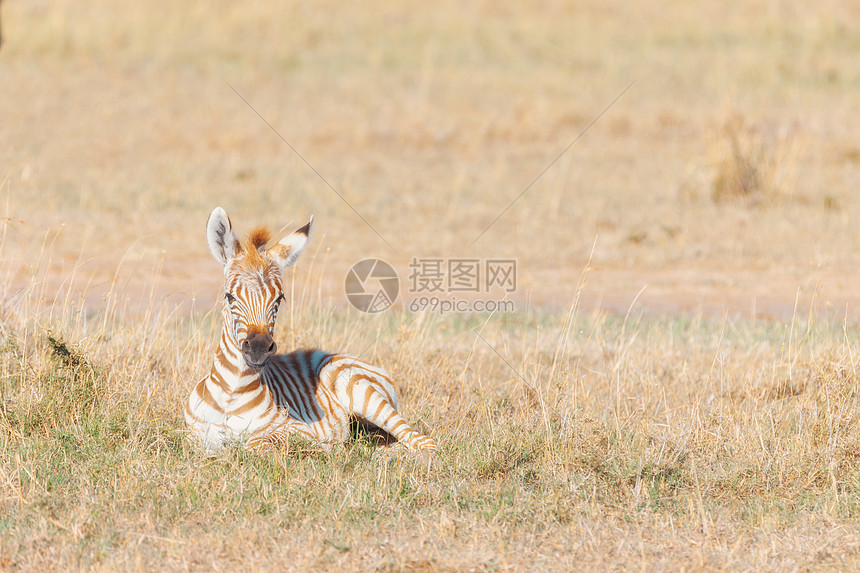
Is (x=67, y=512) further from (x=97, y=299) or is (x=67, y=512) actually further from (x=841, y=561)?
(x=97, y=299)

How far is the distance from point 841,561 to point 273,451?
10.0ft

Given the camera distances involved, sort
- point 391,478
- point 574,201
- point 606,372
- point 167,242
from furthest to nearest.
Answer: point 574,201
point 167,242
point 606,372
point 391,478

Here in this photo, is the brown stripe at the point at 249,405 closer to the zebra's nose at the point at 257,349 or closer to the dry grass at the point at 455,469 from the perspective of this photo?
the dry grass at the point at 455,469

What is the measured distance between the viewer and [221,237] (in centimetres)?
586

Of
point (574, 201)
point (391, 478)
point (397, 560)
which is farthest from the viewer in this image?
point (574, 201)

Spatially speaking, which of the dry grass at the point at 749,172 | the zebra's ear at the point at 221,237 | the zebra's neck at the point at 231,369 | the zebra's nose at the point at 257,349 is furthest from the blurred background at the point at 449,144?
the zebra's nose at the point at 257,349

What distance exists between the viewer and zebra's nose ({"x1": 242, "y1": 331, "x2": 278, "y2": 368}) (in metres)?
5.36

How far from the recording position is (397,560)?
4844 millimetres

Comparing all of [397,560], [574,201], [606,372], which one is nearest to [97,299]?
[606,372]
